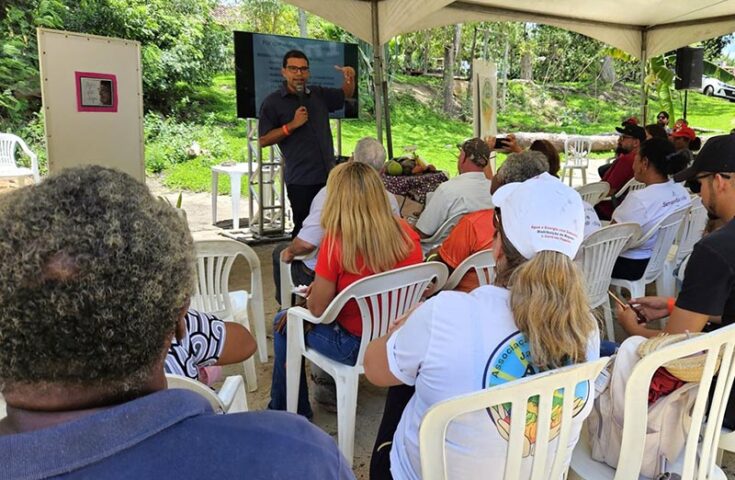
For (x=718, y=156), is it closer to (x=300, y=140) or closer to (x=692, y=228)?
(x=692, y=228)

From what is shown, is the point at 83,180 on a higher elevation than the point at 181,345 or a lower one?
higher

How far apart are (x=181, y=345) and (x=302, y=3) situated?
417cm

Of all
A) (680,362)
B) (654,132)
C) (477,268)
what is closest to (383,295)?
(477,268)

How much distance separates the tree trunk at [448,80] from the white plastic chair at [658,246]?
581 inches

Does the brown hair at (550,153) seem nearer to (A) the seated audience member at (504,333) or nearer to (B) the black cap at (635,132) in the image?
(B) the black cap at (635,132)

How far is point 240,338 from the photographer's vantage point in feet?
5.06

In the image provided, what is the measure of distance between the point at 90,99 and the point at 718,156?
384cm

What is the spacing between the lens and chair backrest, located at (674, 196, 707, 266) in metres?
3.39

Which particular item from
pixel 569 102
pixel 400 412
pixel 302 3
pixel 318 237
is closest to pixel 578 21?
pixel 302 3

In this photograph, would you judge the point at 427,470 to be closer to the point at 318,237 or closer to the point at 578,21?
the point at 318,237

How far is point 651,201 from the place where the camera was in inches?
121

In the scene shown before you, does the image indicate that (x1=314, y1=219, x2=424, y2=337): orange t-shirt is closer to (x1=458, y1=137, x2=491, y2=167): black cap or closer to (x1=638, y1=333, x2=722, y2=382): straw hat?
(x1=638, y1=333, x2=722, y2=382): straw hat

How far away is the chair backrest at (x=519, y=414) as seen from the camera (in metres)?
1.03

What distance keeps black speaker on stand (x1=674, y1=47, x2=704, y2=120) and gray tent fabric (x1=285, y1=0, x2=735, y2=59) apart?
1.76 m
